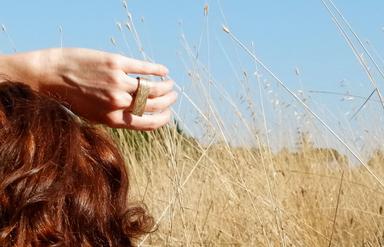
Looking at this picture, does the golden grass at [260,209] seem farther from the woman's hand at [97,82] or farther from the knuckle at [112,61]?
the knuckle at [112,61]

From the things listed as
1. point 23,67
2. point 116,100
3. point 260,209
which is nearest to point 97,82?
point 116,100

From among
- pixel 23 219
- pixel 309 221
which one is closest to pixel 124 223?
pixel 23 219

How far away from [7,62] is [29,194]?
73cm

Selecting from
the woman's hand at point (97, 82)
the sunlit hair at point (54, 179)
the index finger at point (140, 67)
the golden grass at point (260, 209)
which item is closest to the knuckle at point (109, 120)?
the woman's hand at point (97, 82)

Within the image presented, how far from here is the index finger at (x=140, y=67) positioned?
1.61 m

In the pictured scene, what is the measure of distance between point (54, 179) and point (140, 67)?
483 mm

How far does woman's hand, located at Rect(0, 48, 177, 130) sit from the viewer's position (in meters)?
1.63

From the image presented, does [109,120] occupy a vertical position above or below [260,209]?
above

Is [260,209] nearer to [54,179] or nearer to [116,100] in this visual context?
[116,100]

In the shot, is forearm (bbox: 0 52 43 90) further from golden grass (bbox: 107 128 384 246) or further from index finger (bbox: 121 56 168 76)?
golden grass (bbox: 107 128 384 246)

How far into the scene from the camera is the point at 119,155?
1.36 m

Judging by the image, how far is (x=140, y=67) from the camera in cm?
164

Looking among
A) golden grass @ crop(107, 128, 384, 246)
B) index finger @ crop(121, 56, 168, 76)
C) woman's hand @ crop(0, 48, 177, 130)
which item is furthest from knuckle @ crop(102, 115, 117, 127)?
golden grass @ crop(107, 128, 384, 246)

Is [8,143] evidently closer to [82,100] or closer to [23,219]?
[23,219]
